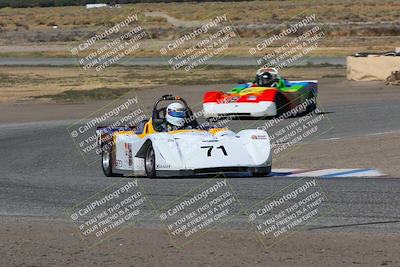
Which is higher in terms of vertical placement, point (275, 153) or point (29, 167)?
point (29, 167)

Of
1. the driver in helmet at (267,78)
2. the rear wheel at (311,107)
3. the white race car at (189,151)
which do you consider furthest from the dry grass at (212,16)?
the white race car at (189,151)

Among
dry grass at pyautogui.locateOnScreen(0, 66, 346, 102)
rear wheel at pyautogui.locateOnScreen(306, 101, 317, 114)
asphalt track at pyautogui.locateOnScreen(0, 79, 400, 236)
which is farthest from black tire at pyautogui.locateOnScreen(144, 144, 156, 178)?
dry grass at pyautogui.locateOnScreen(0, 66, 346, 102)

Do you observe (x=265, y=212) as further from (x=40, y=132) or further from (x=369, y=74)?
(x=369, y=74)

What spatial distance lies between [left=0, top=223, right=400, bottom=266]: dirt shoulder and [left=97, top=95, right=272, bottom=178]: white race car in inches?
173

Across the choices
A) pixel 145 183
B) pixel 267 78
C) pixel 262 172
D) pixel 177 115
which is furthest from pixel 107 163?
pixel 267 78

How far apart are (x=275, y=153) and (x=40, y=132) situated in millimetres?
7715

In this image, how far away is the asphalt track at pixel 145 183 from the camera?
12562 mm

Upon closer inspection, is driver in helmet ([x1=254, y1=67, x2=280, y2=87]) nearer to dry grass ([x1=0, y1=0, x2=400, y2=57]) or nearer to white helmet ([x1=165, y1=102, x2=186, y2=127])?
white helmet ([x1=165, y1=102, x2=186, y2=127])

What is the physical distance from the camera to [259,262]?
998 centimetres

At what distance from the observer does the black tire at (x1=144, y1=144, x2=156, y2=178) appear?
16.6 m

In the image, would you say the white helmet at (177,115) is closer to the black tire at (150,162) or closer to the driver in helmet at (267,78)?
the black tire at (150,162)

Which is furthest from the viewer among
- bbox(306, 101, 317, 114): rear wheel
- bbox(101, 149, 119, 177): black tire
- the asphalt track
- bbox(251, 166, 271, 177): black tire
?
bbox(306, 101, 317, 114): rear wheel

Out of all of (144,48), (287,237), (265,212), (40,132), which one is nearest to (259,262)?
(287,237)

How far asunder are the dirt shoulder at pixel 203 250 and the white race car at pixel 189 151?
14.4 feet
